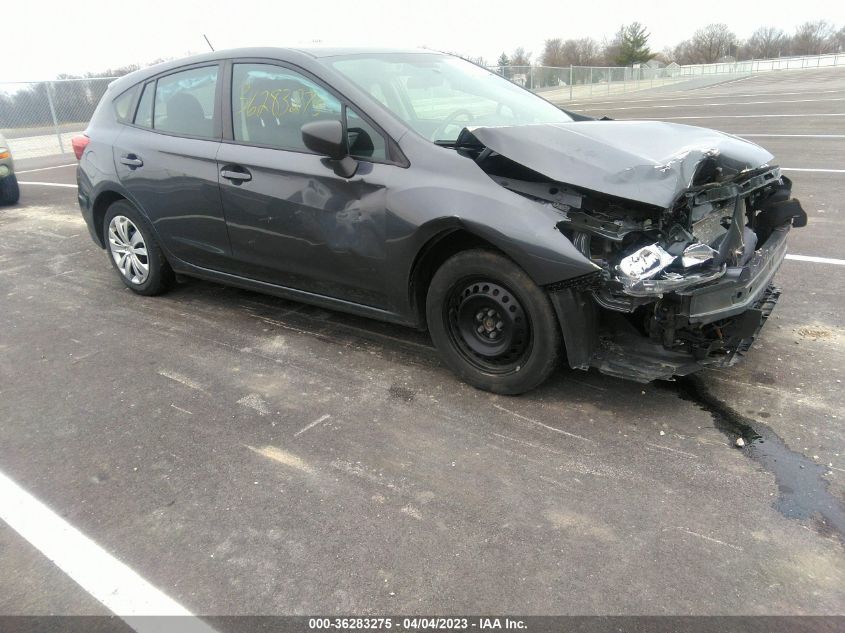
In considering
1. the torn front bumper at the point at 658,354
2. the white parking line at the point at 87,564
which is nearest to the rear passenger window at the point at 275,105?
the torn front bumper at the point at 658,354

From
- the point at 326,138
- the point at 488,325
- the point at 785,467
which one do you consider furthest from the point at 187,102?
the point at 785,467

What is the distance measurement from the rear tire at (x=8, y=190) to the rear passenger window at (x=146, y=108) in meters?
6.34

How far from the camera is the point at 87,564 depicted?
246 cm

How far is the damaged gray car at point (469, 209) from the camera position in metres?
2.99

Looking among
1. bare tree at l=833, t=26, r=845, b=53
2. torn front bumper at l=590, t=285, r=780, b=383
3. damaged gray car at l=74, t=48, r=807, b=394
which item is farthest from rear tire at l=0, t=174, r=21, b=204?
bare tree at l=833, t=26, r=845, b=53

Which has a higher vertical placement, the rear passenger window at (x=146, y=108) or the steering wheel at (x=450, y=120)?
the rear passenger window at (x=146, y=108)

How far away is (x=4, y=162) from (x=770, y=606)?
11.3m

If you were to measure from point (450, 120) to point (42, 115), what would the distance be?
17928 millimetres

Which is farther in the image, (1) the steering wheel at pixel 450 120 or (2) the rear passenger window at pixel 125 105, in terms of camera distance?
(2) the rear passenger window at pixel 125 105

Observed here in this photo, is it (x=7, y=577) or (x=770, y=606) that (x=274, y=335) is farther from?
(x=770, y=606)

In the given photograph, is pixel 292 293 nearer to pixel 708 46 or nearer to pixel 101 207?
pixel 101 207

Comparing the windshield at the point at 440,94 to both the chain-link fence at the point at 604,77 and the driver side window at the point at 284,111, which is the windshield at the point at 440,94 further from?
the chain-link fence at the point at 604,77

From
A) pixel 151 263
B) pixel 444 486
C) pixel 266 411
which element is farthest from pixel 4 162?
pixel 444 486

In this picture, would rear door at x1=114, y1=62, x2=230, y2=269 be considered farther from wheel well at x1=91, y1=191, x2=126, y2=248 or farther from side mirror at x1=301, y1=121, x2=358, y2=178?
side mirror at x1=301, y1=121, x2=358, y2=178
